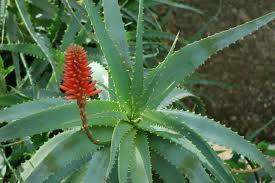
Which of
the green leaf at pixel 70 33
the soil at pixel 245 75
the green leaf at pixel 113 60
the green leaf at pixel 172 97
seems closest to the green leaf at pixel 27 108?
the green leaf at pixel 113 60

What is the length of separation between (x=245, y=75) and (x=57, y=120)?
1.54m

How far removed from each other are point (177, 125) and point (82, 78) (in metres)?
0.30

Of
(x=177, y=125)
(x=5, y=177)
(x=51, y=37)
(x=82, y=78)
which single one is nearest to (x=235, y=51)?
(x=51, y=37)

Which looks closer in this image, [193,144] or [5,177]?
[193,144]

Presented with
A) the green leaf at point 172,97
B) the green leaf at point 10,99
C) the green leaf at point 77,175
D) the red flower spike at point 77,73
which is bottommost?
the green leaf at point 77,175

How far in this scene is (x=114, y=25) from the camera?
1.24 m

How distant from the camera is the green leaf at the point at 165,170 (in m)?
1.16

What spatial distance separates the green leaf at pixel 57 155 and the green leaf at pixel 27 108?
7 cm

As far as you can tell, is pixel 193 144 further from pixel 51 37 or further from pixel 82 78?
pixel 51 37

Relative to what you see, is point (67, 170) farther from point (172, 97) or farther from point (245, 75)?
point (245, 75)

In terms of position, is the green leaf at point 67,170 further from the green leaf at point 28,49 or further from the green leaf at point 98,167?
the green leaf at point 28,49

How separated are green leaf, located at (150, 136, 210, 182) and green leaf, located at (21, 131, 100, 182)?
13cm

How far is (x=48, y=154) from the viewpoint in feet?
3.62

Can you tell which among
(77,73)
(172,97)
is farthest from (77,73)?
(172,97)
